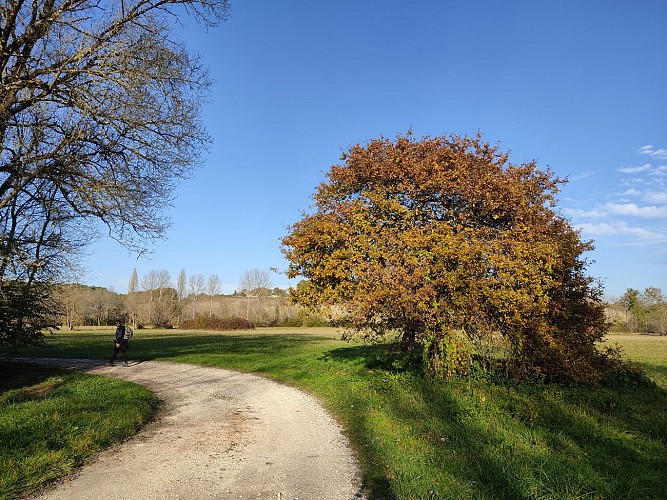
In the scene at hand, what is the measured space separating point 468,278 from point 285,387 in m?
6.30

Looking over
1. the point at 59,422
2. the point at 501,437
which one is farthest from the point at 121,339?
the point at 501,437

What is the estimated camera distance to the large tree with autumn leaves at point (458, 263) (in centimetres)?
912

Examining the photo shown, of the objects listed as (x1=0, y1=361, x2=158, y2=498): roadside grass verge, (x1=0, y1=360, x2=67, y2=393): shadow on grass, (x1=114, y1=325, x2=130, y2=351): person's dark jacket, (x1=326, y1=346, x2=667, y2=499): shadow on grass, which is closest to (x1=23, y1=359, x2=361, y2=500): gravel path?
(x1=0, y1=361, x2=158, y2=498): roadside grass verge

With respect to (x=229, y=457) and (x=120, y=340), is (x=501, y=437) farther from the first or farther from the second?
(x=120, y=340)

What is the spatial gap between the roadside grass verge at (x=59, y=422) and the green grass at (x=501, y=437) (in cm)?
391

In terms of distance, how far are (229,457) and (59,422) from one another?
3.45 metres

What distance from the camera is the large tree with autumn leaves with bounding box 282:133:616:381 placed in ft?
29.9

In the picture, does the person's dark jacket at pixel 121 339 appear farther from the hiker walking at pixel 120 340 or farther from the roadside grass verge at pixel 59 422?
the roadside grass verge at pixel 59 422

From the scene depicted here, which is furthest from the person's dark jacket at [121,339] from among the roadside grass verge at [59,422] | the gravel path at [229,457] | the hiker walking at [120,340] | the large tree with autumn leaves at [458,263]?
the large tree with autumn leaves at [458,263]

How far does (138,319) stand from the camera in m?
83.5

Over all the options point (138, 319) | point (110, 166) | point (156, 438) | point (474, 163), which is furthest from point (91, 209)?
point (138, 319)

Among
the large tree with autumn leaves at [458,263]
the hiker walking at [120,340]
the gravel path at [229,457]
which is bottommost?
the gravel path at [229,457]

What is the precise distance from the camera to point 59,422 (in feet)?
22.8

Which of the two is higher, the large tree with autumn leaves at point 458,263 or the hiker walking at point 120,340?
the large tree with autumn leaves at point 458,263
